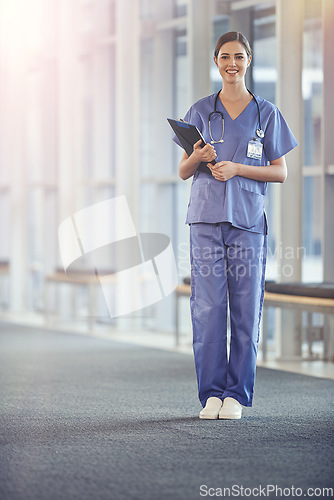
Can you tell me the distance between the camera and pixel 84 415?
10.1 ft

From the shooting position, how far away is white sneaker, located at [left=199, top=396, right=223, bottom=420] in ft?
9.68

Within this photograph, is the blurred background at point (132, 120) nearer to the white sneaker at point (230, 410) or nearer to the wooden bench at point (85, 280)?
the wooden bench at point (85, 280)

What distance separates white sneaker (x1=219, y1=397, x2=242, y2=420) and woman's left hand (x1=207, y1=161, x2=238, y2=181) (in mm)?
795

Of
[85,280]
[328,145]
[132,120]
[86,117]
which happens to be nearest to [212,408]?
[328,145]

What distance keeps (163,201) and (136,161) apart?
428 millimetres

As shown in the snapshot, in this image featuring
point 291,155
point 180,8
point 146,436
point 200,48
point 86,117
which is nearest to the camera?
point 146,436

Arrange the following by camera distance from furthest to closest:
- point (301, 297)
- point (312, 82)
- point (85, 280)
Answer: point (85, 280), point (312, 82), point (301, 297)

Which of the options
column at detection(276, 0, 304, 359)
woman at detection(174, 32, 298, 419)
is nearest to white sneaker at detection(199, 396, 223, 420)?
woman at detection(174, 32, 298, 419)

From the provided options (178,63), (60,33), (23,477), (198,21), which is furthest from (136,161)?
(23,477)

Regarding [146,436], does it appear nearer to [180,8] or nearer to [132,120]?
[132,120]

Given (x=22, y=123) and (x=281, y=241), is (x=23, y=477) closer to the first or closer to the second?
(x=281, y=241)

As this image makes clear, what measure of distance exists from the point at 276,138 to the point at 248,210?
30cm

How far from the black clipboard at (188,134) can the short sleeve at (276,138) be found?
251 millimetres

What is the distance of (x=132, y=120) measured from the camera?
688cm
